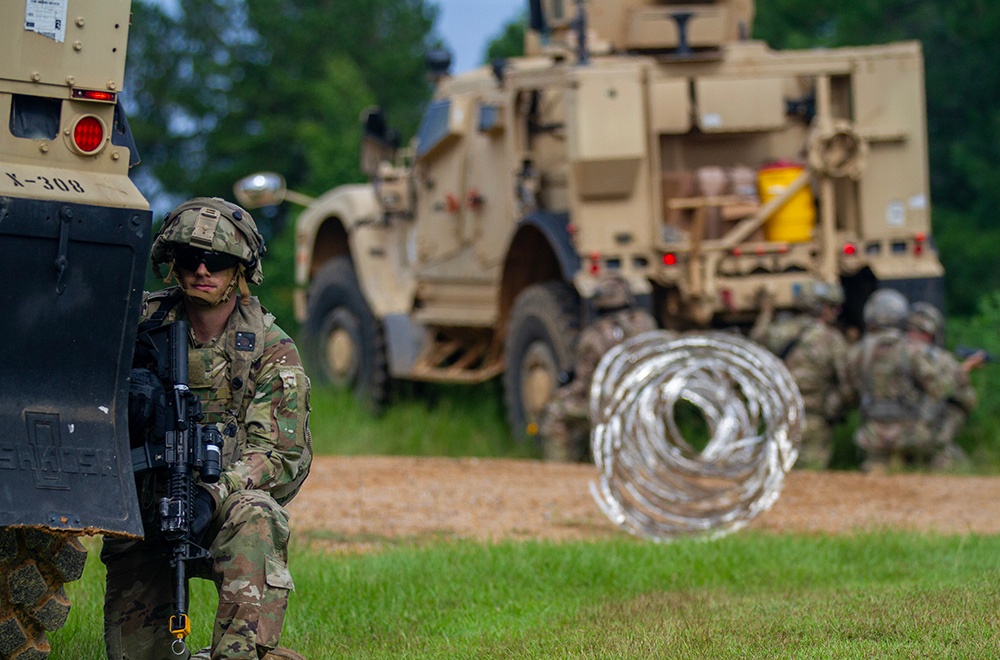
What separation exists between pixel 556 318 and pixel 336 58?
20875 mm

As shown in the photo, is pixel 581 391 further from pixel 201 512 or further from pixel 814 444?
pixel 201 512

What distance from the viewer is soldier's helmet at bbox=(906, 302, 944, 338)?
1311 cm

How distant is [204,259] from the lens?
19.6 ft

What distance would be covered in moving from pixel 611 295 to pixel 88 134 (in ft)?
24.3

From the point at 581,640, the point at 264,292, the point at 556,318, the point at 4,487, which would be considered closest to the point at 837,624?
the point at 581,640

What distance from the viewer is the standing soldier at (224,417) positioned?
5.75 metres

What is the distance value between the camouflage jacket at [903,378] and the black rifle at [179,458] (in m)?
7.85

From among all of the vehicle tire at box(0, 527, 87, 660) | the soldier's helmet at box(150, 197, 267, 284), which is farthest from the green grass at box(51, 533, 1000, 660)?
the soldier's helmet at box(150, 197, 267, 284)

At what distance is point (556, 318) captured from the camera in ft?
43.7

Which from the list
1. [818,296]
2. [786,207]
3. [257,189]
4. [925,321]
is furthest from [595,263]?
[257,189]

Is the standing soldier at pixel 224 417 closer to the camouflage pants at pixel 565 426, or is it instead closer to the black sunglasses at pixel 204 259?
the black sunglasses at pixel 204 259

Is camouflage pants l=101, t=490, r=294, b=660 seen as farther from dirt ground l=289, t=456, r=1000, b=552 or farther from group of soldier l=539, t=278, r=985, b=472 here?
group of soldier l=539, t=278, r=985, b=472

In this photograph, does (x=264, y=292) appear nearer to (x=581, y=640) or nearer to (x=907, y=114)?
(x=907, y=114)

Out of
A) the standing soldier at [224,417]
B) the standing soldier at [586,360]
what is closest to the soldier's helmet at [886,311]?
the standing soldier at [586,360]
